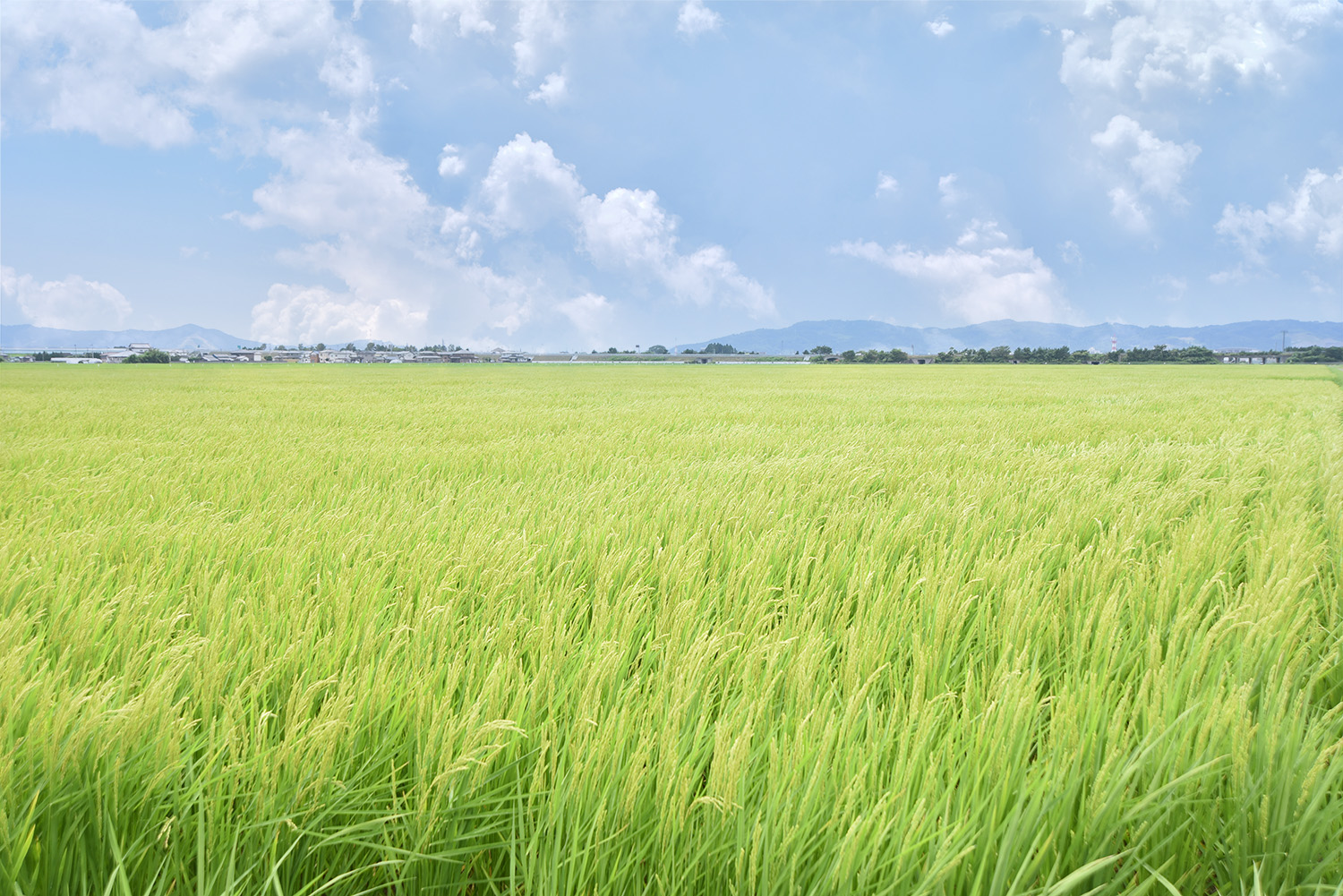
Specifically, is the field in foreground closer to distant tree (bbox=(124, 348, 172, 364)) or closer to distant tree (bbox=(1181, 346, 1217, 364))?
distant tree (bbox=(124, 348, 172, 364))

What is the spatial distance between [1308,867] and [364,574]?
223cm

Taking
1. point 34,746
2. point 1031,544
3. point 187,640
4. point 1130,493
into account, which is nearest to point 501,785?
point 34,746

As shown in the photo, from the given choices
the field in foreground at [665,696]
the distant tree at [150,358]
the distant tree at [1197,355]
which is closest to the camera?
the field in foreground at [665,696]

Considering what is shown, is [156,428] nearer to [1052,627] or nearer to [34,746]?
[34,746]

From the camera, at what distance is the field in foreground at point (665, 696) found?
94 cm

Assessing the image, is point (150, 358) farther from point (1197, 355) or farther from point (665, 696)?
point (1197, 355)

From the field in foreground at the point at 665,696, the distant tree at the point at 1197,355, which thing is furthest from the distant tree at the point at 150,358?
the distant tree at the point at 1197,355

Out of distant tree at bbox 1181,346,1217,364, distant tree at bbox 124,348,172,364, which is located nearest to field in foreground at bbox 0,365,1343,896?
distant tree at bbox 124,348,172,364

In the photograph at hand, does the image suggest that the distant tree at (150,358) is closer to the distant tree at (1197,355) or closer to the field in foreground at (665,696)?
the field in foreground at (665,696)

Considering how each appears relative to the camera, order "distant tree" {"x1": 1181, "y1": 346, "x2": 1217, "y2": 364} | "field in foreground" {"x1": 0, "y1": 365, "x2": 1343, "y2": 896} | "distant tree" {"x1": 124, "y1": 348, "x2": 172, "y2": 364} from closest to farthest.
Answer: "field in foreground" {"x1": 0, "y1": 365, "x2": 1343, "y2": 896} < "distant tree" {"x1": 124, "y1": 348, "x2": 172, "y2": 364} < "distant tree" {"x1": 1181, "y1": 346, "x2": 1217, "y2": 364}

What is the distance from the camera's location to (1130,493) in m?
3.34

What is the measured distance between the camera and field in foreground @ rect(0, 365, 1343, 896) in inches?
36.9

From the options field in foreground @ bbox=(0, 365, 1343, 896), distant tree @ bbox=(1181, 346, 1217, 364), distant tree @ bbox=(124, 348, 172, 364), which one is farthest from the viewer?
distant tree @ bbox=(1181, 346, 1217, 364)

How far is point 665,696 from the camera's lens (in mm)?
1251
